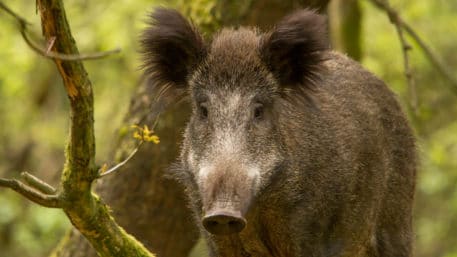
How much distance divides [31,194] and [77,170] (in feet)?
0.88

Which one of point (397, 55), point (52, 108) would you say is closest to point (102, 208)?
point (397, 55)

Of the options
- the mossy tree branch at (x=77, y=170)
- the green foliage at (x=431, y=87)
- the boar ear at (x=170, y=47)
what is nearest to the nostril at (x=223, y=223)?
the mossy tree branch at (x=77, y=170)

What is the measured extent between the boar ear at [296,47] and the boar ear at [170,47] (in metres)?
0.50

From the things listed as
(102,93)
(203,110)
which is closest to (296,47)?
(203,110)

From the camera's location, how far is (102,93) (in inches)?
593

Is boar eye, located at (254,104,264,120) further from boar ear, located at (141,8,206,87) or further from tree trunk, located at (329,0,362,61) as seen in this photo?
tree trunk, located at (329,0,362,61)

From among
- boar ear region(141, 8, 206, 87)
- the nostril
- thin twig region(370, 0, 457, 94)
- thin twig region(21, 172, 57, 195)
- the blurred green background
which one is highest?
the blurred green background

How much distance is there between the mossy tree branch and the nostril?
56 centimetres

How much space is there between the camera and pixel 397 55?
44.8 feet

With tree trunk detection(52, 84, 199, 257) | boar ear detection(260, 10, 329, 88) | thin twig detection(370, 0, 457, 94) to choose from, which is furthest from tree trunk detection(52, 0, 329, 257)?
boar ear detection(260, 10, 329, 88)

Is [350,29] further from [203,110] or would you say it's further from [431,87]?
→ [431,87]

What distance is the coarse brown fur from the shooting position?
6152mm

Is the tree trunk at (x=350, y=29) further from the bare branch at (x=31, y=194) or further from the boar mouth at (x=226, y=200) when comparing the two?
the bare branch at (x=31, y=194)

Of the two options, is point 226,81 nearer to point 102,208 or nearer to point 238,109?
point 238,109
